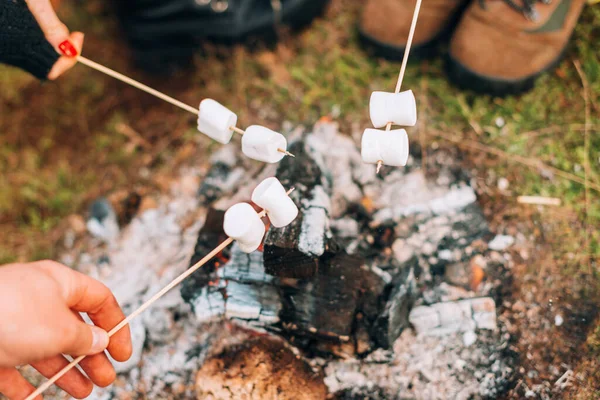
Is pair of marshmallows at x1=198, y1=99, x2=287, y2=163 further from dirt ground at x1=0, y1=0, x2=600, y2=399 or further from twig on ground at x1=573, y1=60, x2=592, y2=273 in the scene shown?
twig on ground at x1=573, y1=60, x2=592, y2=273

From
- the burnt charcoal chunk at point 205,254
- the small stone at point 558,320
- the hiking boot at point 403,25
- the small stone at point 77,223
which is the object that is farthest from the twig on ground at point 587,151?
the small stone at point 77,223

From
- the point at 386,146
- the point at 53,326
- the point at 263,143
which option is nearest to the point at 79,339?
the point at 53,326

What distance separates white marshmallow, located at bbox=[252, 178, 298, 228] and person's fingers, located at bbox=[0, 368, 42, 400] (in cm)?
103

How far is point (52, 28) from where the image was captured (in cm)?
182

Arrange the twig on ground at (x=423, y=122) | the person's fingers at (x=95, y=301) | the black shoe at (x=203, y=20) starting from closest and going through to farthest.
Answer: the person's fingers at (x=95, y=301) → the twig on ground at (x=423, y=122) → the black shoe at (x=203, y=20)

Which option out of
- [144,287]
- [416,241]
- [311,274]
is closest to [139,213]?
[144,287]

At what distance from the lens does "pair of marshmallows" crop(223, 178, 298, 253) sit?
1.47 m

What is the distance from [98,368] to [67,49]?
4.37ft

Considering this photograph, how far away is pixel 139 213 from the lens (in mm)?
2502

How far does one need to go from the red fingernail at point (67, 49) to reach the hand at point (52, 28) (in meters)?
0.01

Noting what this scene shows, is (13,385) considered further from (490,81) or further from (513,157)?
(490,81)

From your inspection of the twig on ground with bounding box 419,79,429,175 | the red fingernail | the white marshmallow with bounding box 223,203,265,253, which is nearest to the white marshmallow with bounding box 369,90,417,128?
the white marshmallow with bounding box 223,203,265,253

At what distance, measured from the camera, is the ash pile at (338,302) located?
178 centimetres

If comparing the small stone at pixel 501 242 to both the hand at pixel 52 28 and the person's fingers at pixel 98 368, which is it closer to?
the person's fingers at pixel 98 368
